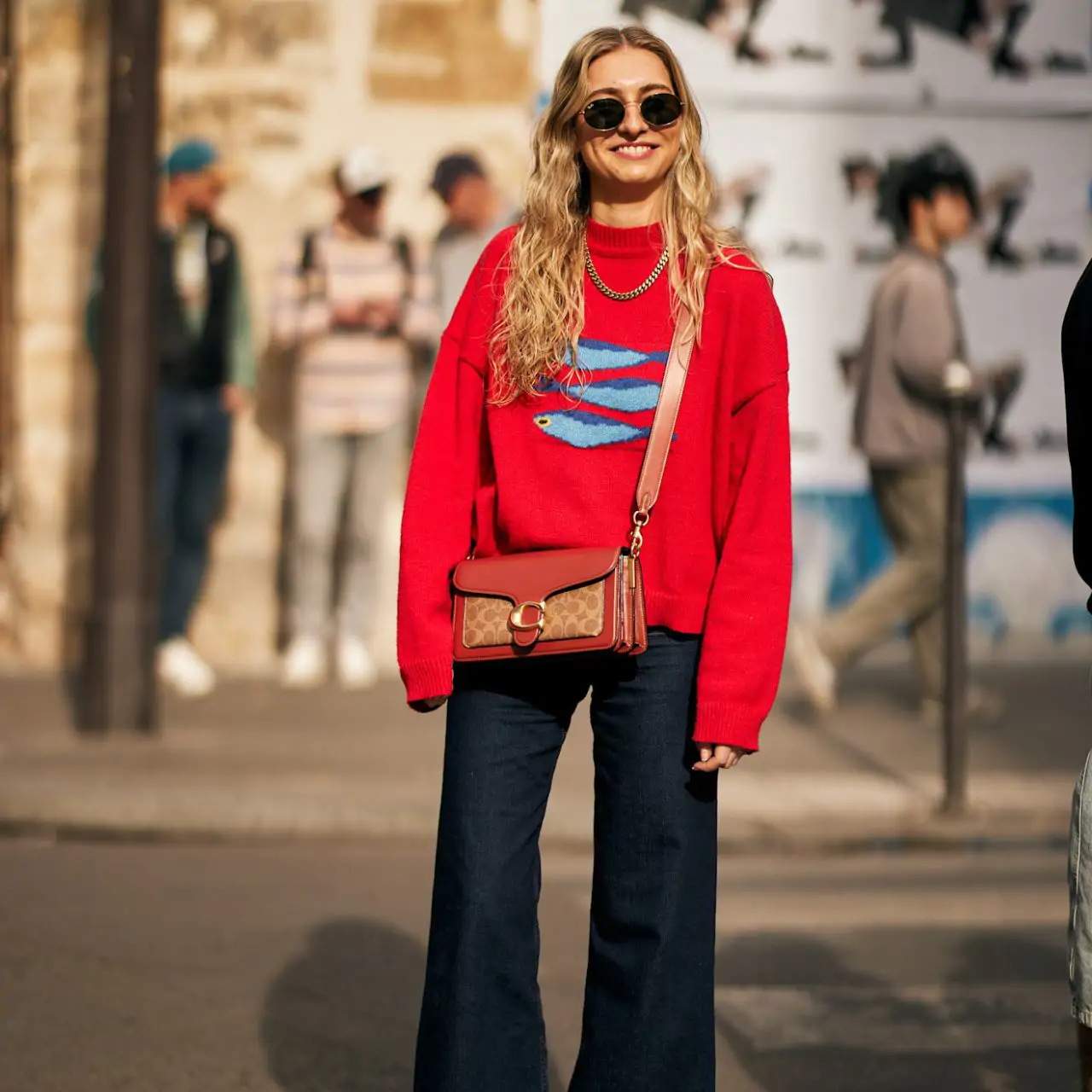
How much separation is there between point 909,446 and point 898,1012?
13.8 ft

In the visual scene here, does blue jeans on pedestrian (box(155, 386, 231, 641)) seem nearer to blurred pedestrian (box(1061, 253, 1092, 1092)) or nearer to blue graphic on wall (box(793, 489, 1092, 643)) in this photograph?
blue graphic on wall (box(793, 489, 1092, 643))

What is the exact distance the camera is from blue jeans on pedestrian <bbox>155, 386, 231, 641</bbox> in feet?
32.4

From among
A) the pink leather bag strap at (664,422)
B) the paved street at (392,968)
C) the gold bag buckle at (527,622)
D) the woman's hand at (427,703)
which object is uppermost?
the pink leather bag strap at (664,422)

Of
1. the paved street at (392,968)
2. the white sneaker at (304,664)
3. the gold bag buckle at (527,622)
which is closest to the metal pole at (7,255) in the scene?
the white sneaker at (304,664)

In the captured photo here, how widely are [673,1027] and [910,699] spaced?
21.5 feet

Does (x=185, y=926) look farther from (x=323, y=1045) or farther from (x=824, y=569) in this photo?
(x=824, y=569)

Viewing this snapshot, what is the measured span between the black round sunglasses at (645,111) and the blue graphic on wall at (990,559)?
7.52 metres

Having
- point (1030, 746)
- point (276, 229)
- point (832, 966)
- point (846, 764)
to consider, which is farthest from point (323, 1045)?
point (276, 229)

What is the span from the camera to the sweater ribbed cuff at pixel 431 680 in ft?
11.0

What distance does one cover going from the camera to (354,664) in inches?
390

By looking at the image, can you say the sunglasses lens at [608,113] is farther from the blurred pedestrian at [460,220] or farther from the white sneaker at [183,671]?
the blurred pedestrian at [460,220]

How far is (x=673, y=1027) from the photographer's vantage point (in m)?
3.34

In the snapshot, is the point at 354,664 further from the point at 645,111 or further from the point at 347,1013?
the point at 645,111

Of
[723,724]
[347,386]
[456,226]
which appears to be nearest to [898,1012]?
[723,724]
